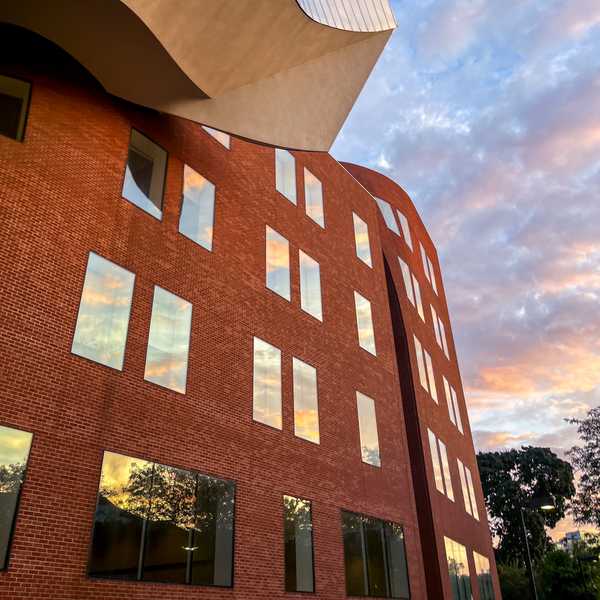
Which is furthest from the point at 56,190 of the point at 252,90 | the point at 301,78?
the point at 301,78

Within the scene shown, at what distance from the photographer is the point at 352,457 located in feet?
65.4

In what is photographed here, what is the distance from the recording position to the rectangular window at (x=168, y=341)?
14047 mm

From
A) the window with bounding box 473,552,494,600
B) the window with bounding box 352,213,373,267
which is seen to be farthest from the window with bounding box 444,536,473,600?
the window with bounding box 352,213,373,267

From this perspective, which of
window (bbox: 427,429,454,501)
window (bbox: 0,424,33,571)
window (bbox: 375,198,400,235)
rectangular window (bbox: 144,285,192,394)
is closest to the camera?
window (bbox: 0,424,33,571)

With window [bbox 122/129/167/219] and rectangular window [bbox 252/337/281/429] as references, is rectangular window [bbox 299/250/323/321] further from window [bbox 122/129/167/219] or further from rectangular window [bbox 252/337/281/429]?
window [bbox 122/129/167/219]

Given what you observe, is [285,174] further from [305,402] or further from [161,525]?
[161,525]

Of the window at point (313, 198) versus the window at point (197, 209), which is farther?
the window at point (313, 198)

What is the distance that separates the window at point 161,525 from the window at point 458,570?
1463cm

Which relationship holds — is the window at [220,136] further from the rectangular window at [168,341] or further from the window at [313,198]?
the rectangular window at [168,341]

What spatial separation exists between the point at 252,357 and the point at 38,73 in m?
8.87

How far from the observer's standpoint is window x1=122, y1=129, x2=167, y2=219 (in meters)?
15.3

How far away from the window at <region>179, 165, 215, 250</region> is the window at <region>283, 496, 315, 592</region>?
757 cm

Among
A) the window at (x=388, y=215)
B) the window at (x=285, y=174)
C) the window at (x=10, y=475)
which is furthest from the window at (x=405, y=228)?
the window at (x=10, y=475)

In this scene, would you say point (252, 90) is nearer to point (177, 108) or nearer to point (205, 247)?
point (177, 108)
